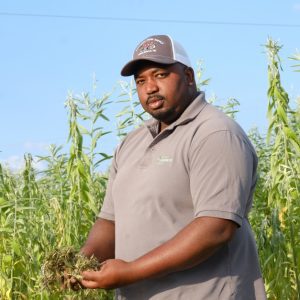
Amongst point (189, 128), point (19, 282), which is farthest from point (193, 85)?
point (19, 282)

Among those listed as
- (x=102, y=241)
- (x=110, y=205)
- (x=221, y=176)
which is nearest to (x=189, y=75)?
(x=221, y=176)

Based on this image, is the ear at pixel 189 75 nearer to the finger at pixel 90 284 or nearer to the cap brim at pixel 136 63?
the cap brim at pixel 136 63

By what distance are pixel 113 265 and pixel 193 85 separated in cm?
71

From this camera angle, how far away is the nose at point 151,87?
281cm

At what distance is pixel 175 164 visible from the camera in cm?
272

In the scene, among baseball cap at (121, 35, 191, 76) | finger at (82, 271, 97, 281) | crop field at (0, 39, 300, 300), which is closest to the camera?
finger at (82, 271, 97, 281)

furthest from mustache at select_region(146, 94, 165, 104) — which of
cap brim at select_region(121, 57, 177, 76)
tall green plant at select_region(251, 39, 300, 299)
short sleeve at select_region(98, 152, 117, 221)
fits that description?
tall green plant at select_region(251, 39, 300, 299)

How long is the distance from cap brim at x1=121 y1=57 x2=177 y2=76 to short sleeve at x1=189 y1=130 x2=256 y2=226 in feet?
1.04

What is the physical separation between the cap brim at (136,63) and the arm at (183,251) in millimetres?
576

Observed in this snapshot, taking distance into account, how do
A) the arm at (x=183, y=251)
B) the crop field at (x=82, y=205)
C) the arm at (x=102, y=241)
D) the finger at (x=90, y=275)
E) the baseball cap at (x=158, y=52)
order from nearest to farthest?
the arm at (x=183, y=251) < the finger at (x=90, y=275) < the baseball cap at (x=158, y=52) < the arm at (x=102, y=241) < the crop field at (x=82, y=205)

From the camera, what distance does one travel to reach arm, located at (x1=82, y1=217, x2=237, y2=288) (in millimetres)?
2566

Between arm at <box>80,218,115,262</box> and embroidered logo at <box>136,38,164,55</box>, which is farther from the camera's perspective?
arm at <box>80,218,115,262</box>

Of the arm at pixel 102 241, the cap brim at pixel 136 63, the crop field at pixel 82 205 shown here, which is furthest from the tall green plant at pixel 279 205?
the cap brim at pixel 136 63

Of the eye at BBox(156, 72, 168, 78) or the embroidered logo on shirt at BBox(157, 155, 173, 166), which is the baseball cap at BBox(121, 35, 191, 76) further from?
the embroidered logo on shirt at BBox(157, 155, 173, 166)
